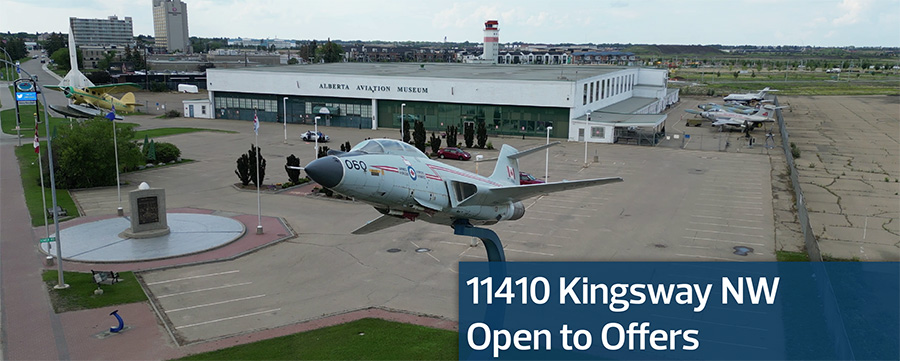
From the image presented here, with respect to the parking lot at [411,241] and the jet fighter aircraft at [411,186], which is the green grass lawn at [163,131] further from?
the jet fighter aircraft at [411,186]

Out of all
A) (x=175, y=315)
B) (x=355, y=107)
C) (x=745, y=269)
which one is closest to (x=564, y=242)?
(x=745, y=269)

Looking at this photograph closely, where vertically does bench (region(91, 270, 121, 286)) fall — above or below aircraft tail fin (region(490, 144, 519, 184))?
below

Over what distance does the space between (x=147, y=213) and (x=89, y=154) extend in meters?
14.0

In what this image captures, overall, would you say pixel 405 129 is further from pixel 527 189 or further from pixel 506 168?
pixel 527 189

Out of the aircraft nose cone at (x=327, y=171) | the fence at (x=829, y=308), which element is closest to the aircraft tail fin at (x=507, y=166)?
the aircraft nose cone at (x=327, y=171)

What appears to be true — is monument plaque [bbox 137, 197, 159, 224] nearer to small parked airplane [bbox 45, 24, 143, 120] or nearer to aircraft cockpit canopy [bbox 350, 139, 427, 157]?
aircraft cockpit canopy [bbox 350, 139, 427, 157]

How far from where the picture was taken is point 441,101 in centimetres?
7331

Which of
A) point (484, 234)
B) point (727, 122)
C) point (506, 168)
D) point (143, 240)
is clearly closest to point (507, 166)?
point (506, 168)

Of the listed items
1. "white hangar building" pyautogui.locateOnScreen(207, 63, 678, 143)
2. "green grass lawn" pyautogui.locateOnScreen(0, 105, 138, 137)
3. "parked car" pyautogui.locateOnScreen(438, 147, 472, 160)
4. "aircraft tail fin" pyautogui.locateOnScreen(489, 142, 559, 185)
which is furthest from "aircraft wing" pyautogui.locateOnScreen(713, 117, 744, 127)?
"green grass lawn" pyautogui.locateOnScreen(0, 105, 138, 137)

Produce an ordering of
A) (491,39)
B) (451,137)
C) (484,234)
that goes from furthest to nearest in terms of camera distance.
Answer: (491,39) < (451,137) < (484,234)

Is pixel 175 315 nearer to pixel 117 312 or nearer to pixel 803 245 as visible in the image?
pixel 117 312

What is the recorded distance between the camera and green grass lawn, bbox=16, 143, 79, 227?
3531cm

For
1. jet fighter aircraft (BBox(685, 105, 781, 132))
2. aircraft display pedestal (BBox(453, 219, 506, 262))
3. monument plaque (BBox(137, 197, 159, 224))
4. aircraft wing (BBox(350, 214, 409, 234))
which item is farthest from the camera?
jet fighter aircraft (BBox(685, 105, 781, 132))

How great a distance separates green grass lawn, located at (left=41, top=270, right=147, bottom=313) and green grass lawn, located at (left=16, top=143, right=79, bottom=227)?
9710 mm
